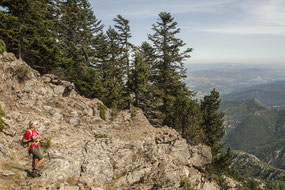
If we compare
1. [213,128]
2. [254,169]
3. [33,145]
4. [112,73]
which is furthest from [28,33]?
[254,169]

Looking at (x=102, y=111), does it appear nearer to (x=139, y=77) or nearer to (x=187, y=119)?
(x=139, y=77)

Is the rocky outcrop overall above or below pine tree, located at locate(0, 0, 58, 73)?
below

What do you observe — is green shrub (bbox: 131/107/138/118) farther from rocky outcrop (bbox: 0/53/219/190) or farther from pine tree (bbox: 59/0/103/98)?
pine tree (bbox: 59/0/103/98)

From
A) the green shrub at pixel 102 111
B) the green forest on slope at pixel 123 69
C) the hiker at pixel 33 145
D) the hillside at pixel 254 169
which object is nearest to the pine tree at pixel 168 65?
the green forest on slope at pixel 123 69

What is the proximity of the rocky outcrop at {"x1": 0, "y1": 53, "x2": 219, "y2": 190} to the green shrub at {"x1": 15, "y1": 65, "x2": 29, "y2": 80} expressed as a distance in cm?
8

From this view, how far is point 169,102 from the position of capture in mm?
25891

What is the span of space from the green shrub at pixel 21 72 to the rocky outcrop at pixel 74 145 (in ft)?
0.27

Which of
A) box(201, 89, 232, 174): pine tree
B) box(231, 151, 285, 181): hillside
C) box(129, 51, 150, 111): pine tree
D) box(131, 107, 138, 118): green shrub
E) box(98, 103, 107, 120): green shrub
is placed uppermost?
box(129, 51, 150, 111): pine tree

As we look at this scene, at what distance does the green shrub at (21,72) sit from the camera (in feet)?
47.1

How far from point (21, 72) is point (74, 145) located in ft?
Answer: 28.6

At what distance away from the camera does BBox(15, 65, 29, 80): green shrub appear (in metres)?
14.4

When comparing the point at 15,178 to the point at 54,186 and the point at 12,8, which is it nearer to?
the point at 54,186

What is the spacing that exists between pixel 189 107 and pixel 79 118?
17143mm

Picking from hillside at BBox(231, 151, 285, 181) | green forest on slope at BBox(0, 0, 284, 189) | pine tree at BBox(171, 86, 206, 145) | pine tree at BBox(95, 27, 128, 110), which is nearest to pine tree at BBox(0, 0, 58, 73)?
green forest on slope at BBox(0, 0, 284, 189)
